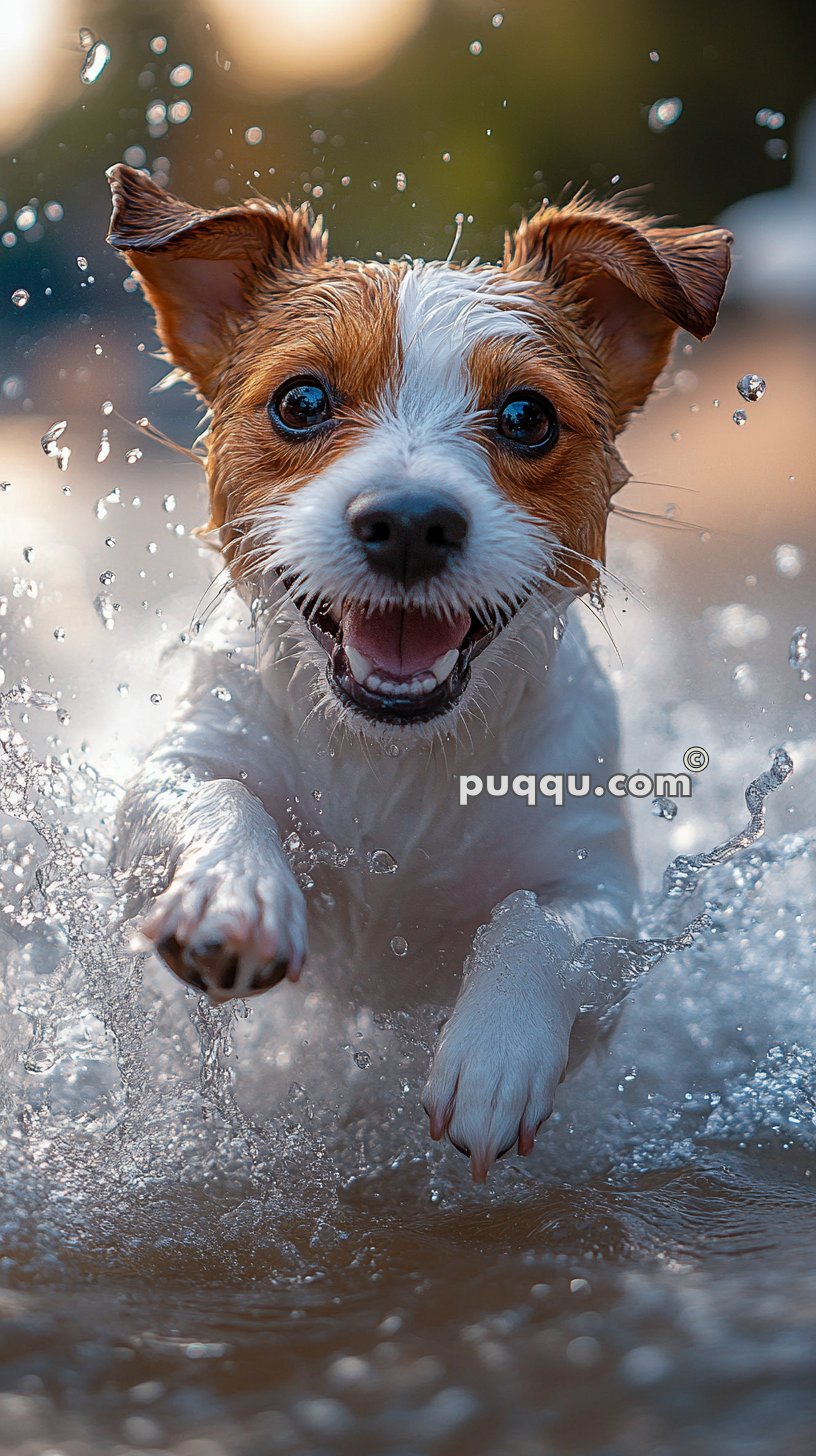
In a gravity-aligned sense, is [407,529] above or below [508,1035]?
above

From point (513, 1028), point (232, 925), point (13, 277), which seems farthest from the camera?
point (13, 277)

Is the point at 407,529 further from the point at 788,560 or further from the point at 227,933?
the point at 788,560

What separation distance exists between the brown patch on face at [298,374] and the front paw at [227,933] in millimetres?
702

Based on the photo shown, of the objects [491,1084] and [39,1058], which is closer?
[491,1084]

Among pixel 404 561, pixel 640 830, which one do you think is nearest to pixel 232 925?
pixel 404 561

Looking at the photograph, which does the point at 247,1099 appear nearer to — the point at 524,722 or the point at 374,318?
the point at 524,722

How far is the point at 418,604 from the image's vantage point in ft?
7.49

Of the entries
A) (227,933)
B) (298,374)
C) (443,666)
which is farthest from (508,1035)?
(298,374)

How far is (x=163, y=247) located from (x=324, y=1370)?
195cm

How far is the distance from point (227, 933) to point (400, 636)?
A: 65 centimetres

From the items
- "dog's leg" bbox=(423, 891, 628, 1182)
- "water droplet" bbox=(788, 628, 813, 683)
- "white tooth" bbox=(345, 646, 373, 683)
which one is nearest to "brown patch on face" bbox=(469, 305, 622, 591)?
"white tooth" bbox=(345, 646, 373, 683)

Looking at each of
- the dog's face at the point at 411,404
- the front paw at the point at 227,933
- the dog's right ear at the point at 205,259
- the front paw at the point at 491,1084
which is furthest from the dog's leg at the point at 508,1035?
the dog's right ear at the point at 205,259

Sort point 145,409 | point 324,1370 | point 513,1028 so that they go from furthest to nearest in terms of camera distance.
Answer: point 145,409
point 513,1028
point 324,1370

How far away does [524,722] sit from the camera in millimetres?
2672
